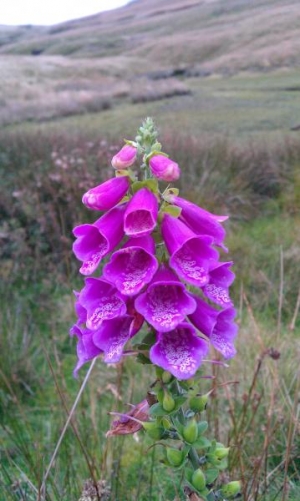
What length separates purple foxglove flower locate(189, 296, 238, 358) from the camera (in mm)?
1134

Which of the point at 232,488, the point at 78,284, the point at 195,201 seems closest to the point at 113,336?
the point at 232,488

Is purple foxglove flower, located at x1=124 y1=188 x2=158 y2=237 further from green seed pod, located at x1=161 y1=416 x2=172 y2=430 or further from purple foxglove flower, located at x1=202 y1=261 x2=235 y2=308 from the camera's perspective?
green seed pod, located at x1=161 y1=416 x2=172 y2=430

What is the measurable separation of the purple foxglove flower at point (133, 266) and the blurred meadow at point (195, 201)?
64 centimetres

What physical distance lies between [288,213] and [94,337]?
4.72m

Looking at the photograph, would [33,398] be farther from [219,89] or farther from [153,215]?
[219,89]

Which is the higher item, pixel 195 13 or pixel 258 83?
pixel 195 13

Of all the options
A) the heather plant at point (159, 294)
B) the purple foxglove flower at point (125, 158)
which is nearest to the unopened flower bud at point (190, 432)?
the heather plant at point (159, 294)

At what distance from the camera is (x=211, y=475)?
3.84 ft

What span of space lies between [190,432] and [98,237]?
459mm

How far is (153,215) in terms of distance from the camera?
109 cm

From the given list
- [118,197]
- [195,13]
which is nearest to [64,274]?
[118,197]

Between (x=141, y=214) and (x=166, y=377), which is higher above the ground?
(x=141, y=214)

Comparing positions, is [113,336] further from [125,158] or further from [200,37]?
[200,37]

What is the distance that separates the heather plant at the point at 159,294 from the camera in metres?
1.07
